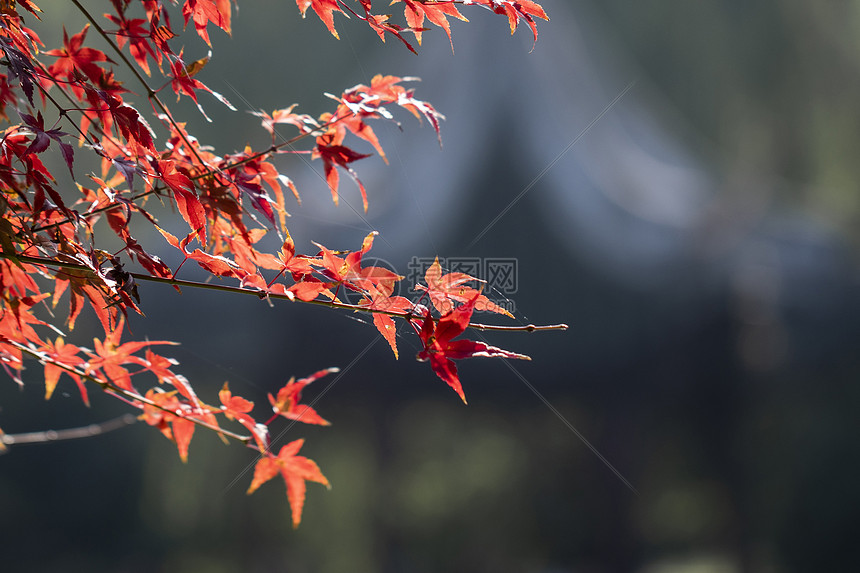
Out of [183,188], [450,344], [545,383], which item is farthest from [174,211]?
[545,383]

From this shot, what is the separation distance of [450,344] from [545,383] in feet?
10.7

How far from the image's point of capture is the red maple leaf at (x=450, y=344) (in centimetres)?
71

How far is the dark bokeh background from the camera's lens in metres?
3.96

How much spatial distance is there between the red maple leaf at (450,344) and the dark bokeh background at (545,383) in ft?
9.39

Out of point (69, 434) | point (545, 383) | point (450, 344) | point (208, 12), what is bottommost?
point (545, 383)

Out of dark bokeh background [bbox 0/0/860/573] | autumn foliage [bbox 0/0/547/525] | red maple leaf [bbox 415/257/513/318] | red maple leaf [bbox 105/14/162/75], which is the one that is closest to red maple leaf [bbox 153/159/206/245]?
autumn foliage [bbox 0/0/547/525]

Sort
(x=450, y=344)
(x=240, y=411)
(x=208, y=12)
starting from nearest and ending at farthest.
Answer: (x=450, y=344) < (x=208, y=12) < (x=240, y=411)

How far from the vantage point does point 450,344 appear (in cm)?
74

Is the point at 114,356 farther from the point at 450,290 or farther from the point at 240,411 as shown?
the point at 450,290

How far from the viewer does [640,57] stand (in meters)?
9.66

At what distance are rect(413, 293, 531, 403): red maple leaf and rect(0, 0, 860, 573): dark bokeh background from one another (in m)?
2.86

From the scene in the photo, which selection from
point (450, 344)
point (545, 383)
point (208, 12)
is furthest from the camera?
point (545, 383)

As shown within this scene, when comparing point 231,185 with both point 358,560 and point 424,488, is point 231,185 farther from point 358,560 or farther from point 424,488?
point 424,488

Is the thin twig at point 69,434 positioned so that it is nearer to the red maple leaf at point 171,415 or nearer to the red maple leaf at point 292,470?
the red maple leaf at point 171,415
